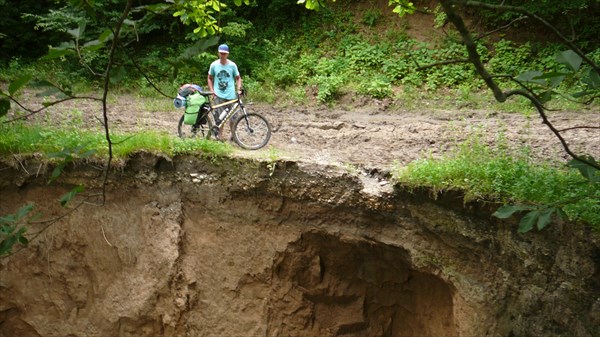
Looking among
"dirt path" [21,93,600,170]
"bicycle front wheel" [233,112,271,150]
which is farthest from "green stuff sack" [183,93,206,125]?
"dirt path" [21,93,600,170]

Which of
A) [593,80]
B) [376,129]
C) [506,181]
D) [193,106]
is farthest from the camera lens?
[376,129]

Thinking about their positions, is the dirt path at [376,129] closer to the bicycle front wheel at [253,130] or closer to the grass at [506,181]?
the bicycle front wheel at [253,130]

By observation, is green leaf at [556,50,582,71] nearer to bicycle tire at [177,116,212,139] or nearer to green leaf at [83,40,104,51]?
green leaf at [83,40,104,51]

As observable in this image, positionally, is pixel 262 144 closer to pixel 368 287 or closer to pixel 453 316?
pixel 368 287

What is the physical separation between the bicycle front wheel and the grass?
2.05 metres

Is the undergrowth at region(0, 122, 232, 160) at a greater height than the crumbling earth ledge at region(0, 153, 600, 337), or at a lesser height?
greater

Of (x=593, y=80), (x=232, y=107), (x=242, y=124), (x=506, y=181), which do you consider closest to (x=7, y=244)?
(x=593, y=80)

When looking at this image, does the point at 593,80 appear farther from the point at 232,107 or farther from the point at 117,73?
the point at 232,107

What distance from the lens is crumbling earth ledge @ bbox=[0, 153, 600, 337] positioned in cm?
541

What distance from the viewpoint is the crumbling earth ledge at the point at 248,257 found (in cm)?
541

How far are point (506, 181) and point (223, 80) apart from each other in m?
3.83

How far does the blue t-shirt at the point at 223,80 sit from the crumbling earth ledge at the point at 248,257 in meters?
1.24

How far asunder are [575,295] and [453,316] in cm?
143

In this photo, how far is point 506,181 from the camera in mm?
5082
